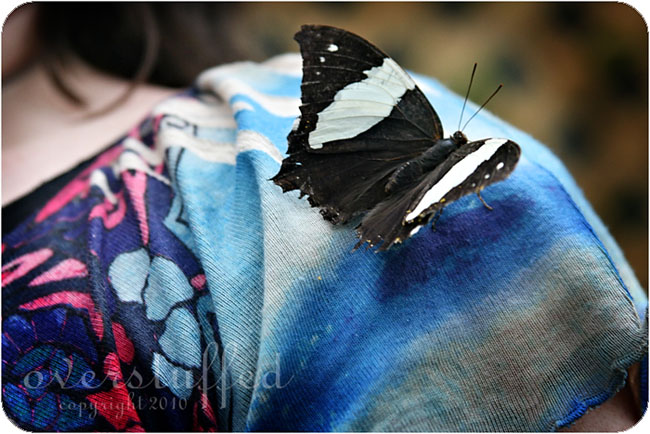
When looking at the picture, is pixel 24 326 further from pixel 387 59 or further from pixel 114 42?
pixel 114 42

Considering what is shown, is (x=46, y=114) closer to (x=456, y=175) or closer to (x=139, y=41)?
(x=139, y=41)

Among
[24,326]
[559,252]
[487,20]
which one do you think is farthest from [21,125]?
[487,20]

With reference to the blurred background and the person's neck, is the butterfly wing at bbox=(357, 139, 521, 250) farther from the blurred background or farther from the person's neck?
the blurred background

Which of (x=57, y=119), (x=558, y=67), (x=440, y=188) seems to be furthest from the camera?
(x=558, y=67)

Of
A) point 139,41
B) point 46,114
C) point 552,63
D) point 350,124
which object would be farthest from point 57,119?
point 552,63

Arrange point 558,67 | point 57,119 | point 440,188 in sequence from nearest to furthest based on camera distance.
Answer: point 440,188, point 57,119, point 558,67

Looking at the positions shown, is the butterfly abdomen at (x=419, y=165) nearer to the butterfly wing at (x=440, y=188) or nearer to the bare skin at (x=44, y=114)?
the butterfly wing at (x=440, y=188)

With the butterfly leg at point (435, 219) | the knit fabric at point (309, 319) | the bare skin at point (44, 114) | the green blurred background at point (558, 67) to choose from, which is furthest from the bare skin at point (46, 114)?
the green blurred background at point (558, 67)
